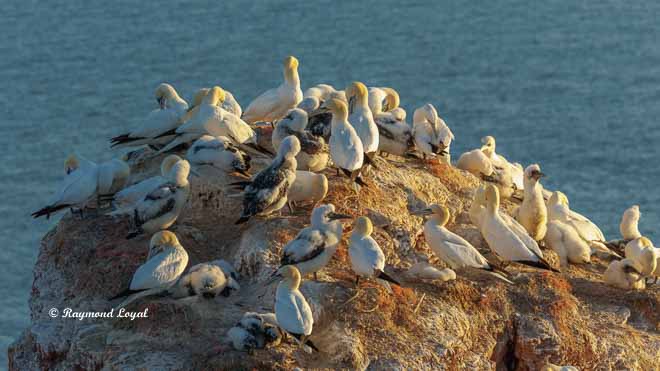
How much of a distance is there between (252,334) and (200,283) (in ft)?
4.33

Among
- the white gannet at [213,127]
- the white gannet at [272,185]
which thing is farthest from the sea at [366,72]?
the white gannet at [272,185]

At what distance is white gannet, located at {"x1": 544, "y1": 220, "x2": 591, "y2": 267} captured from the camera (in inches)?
624

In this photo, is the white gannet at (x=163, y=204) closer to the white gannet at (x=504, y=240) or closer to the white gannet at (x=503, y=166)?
the white gannet at (x=504, y=240)

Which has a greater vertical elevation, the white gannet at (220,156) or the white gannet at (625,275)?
the white gannet at (220,156)

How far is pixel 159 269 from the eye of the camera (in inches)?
530

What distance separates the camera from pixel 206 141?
15547 mm

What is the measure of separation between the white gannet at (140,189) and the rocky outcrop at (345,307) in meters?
0.26

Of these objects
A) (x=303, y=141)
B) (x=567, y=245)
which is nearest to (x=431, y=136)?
(x=303, y=141)

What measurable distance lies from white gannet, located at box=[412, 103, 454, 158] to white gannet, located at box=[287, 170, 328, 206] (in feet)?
7.46

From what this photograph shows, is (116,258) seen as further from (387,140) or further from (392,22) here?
(392,22)

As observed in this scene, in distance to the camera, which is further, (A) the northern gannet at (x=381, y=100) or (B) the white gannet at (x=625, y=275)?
(A) the northern gannet at (x=381, y=100)

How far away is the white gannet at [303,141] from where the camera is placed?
608 inches

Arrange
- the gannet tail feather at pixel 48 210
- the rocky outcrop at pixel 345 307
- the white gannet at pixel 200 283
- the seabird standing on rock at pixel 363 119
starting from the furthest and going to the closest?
the seabird standing on rock at pixel 363 119 < the gannet tail feather at pixel 48 210 < the white gannet at pixel 200 283 < the rocky outcrop at pixel 345 307

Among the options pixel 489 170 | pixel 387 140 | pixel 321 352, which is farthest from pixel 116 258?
pixel 489 170
